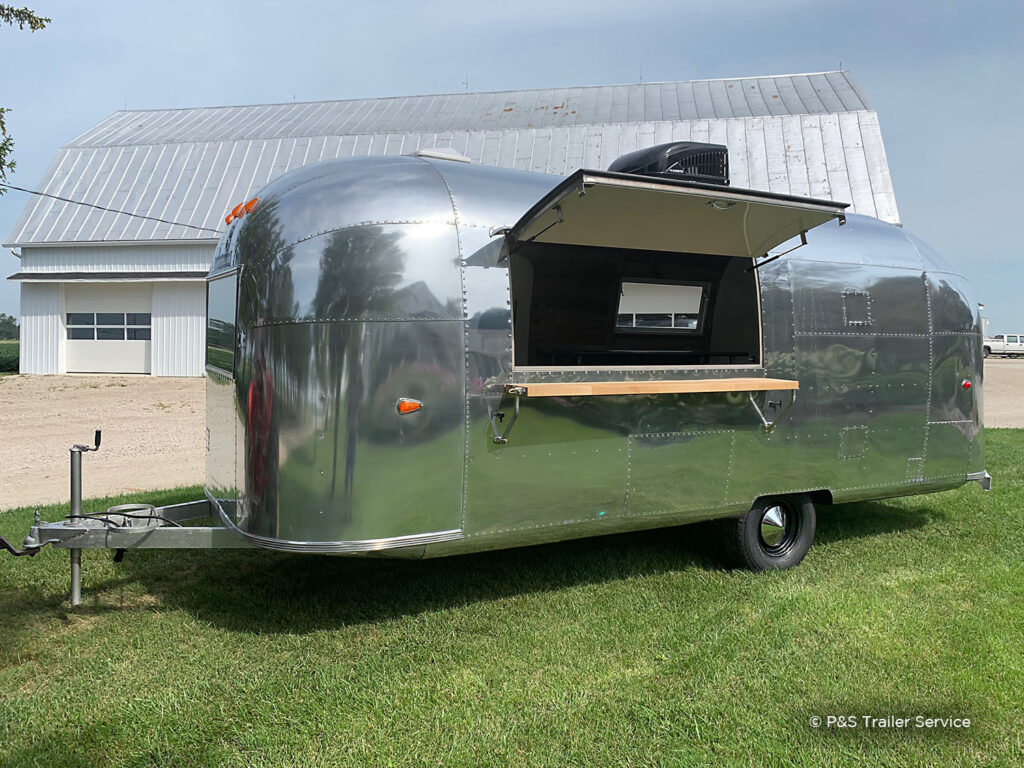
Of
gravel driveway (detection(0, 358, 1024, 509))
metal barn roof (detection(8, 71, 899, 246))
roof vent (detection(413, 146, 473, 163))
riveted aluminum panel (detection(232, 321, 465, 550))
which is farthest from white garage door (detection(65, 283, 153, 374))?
riveted aluminum panel (detection(232, 321, 465, 550))

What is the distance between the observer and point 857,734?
338cm

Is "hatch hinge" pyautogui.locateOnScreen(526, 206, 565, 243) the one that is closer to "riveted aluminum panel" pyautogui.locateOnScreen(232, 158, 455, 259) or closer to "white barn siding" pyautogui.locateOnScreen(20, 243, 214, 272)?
"riveted aluminum panel" pyautogui.locateOnScreen(232, 158, 455, 259)

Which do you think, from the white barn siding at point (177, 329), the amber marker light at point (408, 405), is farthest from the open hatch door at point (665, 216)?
the white barn siding at point (177, 329)

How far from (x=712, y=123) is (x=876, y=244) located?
17727mm

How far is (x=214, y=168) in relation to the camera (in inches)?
898

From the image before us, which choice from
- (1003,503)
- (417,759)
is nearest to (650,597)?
(417,759)

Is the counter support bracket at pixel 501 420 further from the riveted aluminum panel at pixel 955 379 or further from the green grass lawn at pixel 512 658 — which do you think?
the riveted aluminum panel at pixel 955 379

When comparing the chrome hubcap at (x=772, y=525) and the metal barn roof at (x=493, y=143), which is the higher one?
the metal barn roof at (x=493, y=143)

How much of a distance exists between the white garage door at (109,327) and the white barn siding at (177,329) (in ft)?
1.38

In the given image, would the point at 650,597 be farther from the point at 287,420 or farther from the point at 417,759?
the point at 287,420

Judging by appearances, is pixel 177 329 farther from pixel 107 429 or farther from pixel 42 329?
pixel 107 429

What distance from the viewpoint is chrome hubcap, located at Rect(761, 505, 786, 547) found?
539 cm

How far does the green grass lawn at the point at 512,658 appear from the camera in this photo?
3.25 meters

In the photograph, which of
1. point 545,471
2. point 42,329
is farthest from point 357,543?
point 42,329
